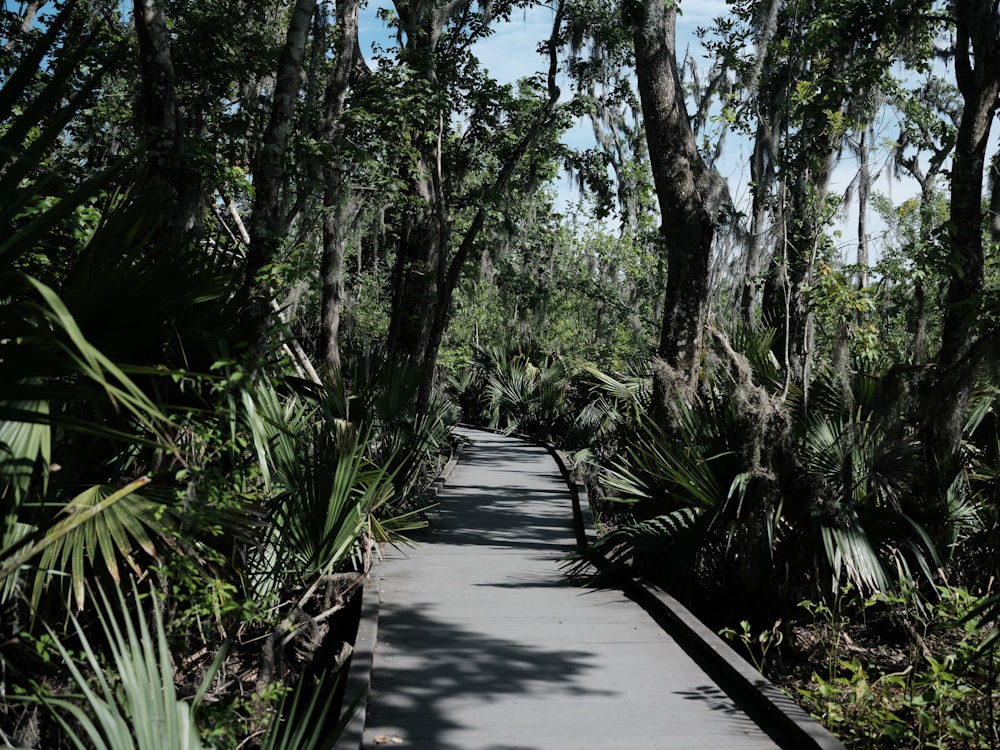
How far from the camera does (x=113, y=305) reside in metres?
3.25

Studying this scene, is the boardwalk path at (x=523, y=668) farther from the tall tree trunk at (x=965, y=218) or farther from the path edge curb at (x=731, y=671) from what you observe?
the tall tree trunk at (x=965, y=218)

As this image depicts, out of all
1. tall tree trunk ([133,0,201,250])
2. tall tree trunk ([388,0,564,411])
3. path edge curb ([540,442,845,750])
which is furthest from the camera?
tall tree trunk ([388,0,564,411])

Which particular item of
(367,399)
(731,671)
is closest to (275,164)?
(367,399)

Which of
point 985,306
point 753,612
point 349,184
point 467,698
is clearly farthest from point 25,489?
point 349,184

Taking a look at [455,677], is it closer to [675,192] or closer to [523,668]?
[523,668]

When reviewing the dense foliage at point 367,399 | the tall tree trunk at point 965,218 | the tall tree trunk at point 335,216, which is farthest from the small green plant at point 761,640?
the tall tree trunk at point 335,216

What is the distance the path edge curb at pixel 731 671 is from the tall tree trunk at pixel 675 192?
2091 millimetres

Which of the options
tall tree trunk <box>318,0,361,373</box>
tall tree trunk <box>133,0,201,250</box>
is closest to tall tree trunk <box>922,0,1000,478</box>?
tall tree trunk <box>133,0,201,250</box>

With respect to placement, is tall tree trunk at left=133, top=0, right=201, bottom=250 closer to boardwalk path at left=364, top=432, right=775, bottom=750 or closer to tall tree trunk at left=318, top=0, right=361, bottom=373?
boardwalk path at left=364, top=432, right=775, bottom=750

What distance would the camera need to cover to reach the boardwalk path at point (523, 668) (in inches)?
176

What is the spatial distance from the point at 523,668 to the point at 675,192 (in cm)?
500

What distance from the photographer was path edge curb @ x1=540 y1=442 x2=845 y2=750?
170 inches

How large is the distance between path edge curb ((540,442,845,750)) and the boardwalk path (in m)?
0.10

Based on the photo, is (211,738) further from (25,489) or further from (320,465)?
(320,465)
